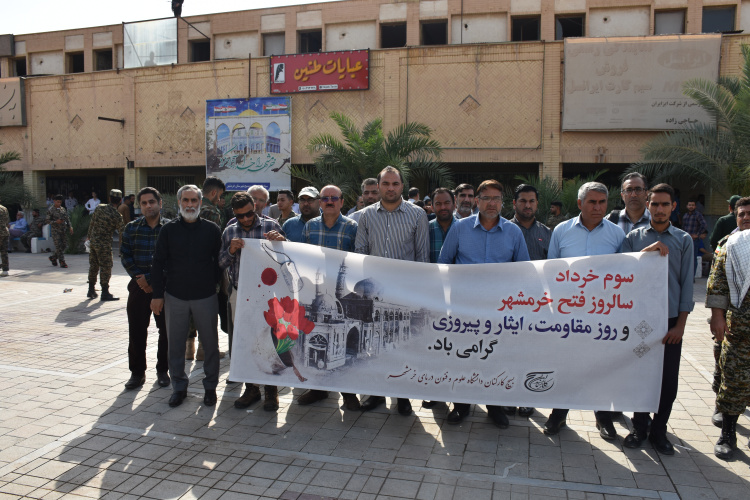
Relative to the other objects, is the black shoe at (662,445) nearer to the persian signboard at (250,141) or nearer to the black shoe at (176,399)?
the black shoe at (176,399)

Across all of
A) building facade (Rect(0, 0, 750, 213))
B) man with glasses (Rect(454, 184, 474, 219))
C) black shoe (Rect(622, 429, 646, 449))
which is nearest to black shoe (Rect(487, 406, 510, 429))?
black shoe (Rect(622, 429, 646, 449))

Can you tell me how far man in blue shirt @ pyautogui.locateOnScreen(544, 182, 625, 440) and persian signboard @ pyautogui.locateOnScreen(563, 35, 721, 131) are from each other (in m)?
14.6

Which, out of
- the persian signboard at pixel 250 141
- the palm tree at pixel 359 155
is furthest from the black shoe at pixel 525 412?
the persian signboard at pixel 250 141

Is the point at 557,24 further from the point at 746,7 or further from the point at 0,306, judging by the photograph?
the point at 0,306

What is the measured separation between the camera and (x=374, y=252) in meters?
4.84

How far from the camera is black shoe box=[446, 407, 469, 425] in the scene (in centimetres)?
455

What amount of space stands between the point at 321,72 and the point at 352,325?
16883 millimetres

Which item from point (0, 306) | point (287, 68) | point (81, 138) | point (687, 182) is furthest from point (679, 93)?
point (81, 138)

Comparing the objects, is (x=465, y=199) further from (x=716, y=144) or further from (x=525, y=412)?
(x=716, y=144)

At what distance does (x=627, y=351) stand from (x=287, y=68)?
18.3 meters

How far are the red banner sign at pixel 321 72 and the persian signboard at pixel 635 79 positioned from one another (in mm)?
6757

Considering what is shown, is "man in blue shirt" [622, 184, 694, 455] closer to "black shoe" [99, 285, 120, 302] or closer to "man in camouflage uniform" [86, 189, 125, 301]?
"man in camouflage uniform" [86, 189, 125, 301]

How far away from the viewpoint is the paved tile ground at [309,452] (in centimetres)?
352

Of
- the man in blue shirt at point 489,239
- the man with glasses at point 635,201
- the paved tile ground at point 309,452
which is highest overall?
the man with glasses at point 635,201
